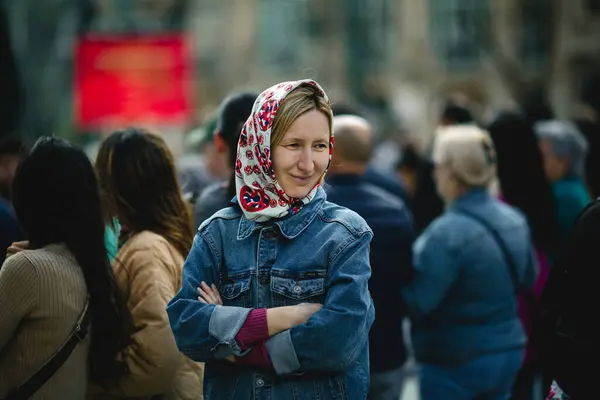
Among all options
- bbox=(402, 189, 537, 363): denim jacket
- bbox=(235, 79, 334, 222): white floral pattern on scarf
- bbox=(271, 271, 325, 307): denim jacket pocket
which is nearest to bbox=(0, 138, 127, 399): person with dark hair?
bbox=(235, 79, 334, 222): white floral pattern on scarf

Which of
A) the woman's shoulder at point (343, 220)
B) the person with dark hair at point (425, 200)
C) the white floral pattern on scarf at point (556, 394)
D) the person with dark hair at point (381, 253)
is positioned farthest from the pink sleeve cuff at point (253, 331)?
the person with dark hair at point (425, 200)

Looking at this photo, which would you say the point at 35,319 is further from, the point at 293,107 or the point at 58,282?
the point at 293,107

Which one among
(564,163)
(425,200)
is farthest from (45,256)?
(425,200)

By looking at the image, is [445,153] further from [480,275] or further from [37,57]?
[37,57]

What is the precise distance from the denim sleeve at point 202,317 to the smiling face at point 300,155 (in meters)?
0.36

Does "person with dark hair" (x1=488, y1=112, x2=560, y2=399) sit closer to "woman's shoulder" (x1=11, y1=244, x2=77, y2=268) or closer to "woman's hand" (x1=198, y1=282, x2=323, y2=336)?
"woman's shoulder" (x1=11, y1=244, x2=77, y2=268)

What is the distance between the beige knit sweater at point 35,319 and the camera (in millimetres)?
4480

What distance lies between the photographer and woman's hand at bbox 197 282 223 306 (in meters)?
4.00

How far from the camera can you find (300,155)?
158 inches

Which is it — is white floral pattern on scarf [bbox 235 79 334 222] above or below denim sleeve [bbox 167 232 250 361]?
above

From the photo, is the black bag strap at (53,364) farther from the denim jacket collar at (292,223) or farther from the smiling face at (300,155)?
the smiling face at (300,155)

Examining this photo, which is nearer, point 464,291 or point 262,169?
point 262,169

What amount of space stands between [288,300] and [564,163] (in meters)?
4.94

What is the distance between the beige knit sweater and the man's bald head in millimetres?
2314
